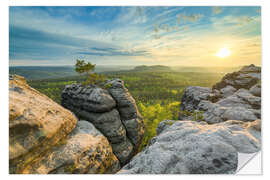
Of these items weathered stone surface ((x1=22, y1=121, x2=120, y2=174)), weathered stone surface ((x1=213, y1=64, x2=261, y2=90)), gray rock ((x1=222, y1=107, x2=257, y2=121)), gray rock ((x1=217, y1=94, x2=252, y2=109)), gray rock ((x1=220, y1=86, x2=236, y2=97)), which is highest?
weathered stone surface ((x1=213, y1=64, x2=261, y2=90))

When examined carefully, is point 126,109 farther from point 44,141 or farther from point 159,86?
point 159,86

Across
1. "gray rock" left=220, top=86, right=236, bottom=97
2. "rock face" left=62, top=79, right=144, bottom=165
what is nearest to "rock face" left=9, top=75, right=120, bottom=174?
"rock face" left=62, top=79, right=144, bottom=165

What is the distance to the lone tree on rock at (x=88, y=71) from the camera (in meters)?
7.04

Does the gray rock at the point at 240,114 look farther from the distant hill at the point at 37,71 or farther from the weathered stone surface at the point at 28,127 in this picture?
the distant hill at the point at 37,71

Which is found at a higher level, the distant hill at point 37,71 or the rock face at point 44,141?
the distant hill at point 37,71

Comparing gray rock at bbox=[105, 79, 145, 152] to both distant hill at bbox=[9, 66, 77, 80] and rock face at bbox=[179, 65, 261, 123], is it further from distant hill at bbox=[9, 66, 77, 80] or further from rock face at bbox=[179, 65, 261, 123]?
rock face at bbox=[179, 65, 261, 123]

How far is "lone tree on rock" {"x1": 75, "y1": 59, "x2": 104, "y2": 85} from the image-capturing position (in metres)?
7.04

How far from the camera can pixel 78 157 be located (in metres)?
4.21

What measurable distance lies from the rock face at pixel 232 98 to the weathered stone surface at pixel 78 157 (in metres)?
6.44

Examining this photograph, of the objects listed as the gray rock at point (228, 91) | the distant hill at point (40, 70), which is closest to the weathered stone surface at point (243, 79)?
the gray rock at point (228, 91)

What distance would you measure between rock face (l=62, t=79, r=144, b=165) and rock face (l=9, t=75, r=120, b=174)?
201 cm
